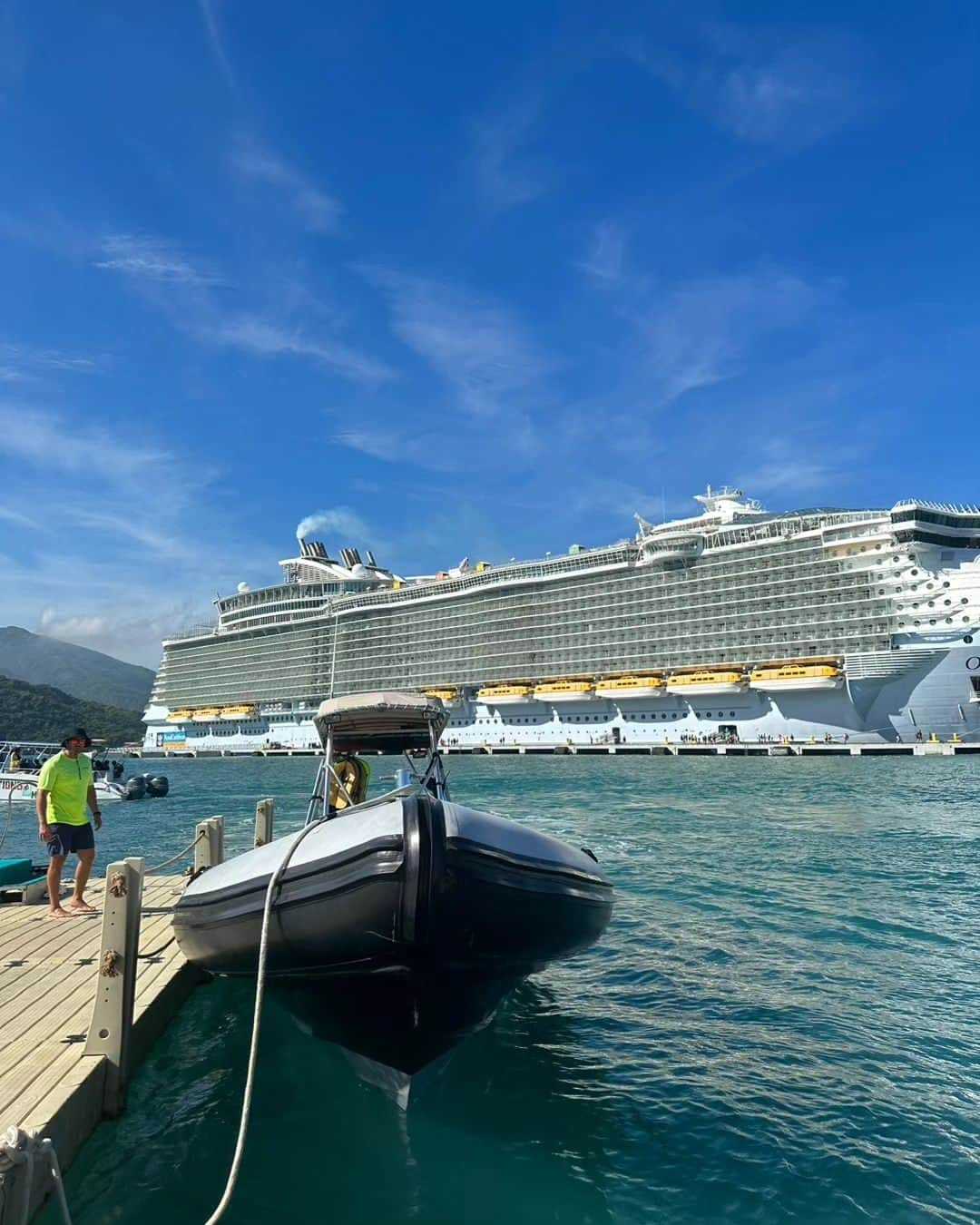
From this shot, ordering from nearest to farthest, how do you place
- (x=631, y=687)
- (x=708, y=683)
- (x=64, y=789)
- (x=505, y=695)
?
1. (x=64, y=789)
2. (x=708, y=683)
3. (x=631, y=687)
4. (x=505, y=695)

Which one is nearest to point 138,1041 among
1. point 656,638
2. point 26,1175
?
point 26,1175

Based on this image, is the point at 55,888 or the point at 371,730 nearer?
the point at 55,888

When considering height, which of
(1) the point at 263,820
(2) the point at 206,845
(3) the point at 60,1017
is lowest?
(3) the point at 60,1017

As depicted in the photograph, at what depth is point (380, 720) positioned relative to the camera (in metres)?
9.05

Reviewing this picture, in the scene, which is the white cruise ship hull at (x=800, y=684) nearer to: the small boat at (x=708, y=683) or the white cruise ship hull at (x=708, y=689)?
the white cruise ship hull at (x=708, y=689)

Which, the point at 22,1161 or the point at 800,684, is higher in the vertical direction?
the point at 800,684

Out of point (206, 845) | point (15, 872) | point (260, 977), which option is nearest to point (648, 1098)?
point (260, 977)

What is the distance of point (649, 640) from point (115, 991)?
2770 inches

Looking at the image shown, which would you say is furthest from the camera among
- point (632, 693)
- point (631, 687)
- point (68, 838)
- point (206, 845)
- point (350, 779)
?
point (631, 687)

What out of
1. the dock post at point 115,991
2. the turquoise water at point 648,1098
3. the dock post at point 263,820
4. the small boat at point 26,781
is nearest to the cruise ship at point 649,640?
the small boat at point 26,781

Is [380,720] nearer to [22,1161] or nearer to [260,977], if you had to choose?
[260,977]

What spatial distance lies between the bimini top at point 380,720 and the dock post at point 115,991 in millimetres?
2555

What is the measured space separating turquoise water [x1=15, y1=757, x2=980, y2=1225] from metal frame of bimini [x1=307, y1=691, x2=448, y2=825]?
2.27m

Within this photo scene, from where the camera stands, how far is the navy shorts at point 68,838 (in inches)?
348
